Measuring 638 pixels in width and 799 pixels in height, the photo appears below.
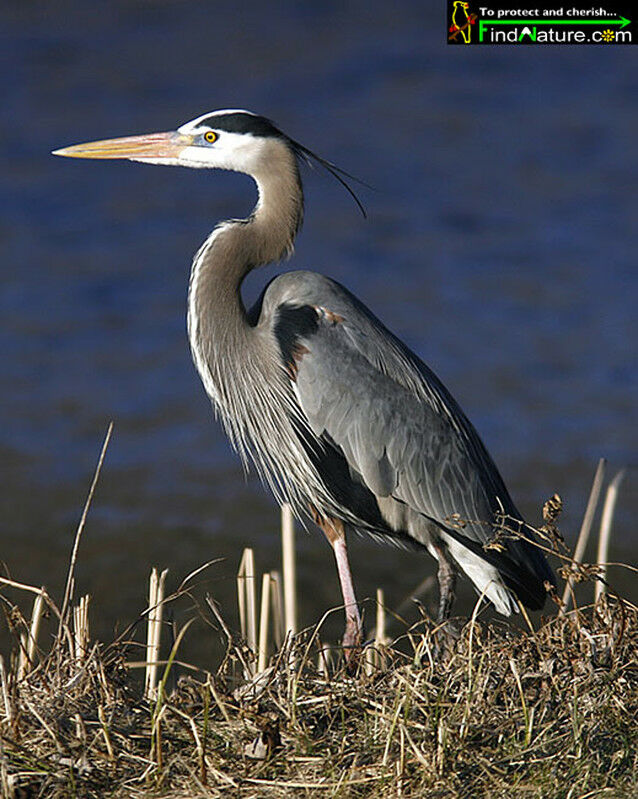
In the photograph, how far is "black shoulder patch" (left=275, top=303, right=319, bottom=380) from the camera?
4367 millimetres

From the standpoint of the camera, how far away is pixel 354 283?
8.68 metres

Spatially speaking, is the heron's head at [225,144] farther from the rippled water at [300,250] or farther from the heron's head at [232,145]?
the rippled water at [300,250]

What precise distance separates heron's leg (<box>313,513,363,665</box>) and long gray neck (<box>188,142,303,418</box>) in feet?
1.75

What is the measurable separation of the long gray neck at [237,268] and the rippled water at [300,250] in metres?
1.63

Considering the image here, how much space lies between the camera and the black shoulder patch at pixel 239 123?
14.7 feet

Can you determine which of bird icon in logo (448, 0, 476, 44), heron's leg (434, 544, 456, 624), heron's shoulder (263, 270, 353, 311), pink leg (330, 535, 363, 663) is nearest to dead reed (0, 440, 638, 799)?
pink leg (330, 535, 363, 663)

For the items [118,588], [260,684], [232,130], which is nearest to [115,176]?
[118,588]

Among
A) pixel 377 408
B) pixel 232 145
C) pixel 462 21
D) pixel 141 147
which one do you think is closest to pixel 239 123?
pixel 232 145

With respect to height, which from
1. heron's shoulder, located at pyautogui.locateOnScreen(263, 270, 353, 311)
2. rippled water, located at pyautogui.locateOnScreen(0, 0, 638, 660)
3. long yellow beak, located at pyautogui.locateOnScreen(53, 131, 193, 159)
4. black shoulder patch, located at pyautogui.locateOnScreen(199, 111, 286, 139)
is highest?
black shoulder patch, located at pyautogui.locateOnScreen(199, 111, 286, 139)

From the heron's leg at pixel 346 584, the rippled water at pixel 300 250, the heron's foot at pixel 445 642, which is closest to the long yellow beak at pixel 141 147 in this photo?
the heron's leg at pixel 346 584

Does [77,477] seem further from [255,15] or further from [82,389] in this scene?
[255,15]

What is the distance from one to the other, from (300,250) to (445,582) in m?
4.74

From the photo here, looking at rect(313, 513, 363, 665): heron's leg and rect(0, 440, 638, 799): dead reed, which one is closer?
rect(0, 440, 638, 799): dead reed

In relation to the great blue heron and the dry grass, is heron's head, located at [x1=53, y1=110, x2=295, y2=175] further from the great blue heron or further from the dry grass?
the dry grass
